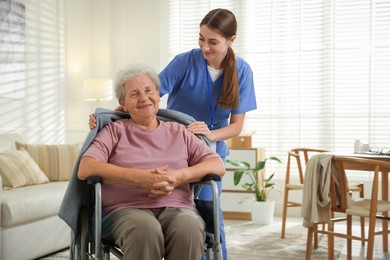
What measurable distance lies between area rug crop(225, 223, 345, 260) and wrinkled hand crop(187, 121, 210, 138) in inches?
62.2

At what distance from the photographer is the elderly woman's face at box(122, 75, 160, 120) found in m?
2.40

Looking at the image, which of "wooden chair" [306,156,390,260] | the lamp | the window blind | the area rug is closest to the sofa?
the window blind

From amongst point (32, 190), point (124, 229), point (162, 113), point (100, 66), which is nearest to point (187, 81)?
point (162, 113)

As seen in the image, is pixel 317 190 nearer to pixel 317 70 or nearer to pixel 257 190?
pixel 257 190

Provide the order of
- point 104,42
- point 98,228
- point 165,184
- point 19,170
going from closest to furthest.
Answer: point 98,228 < point 165,184 < point 19,170 < point 104,42

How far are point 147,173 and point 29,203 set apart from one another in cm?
175

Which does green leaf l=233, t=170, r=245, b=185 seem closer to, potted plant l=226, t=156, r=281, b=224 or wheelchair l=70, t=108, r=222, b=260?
potted plant l=226, t=156, r=281, b=224

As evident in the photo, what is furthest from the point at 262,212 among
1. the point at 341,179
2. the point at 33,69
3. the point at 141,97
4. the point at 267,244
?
the point at 141,97

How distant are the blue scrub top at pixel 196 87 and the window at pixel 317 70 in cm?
295

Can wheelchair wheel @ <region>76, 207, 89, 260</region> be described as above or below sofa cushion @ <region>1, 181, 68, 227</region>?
above

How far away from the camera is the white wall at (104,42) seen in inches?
235

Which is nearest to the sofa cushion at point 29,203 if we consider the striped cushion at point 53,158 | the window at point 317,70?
the striped cushion at point 53,158

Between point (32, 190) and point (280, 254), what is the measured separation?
5.43 feet

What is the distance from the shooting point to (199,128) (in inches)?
98.3
